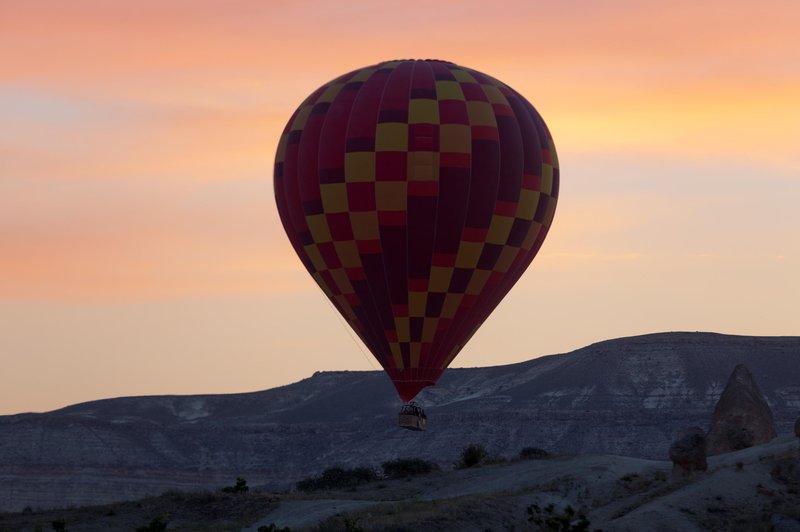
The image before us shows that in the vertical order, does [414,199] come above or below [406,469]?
above

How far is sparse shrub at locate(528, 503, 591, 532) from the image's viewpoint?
5484cm

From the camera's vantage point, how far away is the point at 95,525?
72312 mm

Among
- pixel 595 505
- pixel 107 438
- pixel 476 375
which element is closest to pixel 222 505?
pixel 595 505

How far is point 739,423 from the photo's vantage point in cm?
7606

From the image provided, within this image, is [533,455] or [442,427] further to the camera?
[442,427]

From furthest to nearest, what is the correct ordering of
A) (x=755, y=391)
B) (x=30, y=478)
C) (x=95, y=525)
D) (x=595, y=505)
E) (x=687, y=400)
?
1. (x=687, y=400)
2. (x=30, y=478)
3. (x=755, y=391)
4. (x=95, y=525)
5. (x=595, y=505)

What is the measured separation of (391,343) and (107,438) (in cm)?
10321

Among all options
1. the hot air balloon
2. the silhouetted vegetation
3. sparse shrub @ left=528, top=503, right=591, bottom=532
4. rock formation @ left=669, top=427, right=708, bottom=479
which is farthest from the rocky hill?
rock formation @ left=669, top=427, right=708, bottom=479

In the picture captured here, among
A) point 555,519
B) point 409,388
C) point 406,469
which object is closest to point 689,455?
point 555,519

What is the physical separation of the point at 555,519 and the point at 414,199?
1597 centimetres

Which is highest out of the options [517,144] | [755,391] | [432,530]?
[517,144]

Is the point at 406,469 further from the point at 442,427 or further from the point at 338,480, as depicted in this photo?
the point at 442,427

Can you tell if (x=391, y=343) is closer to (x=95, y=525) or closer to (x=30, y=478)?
(x=95, y=525)

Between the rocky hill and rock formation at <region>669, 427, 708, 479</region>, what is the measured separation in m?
74.4
